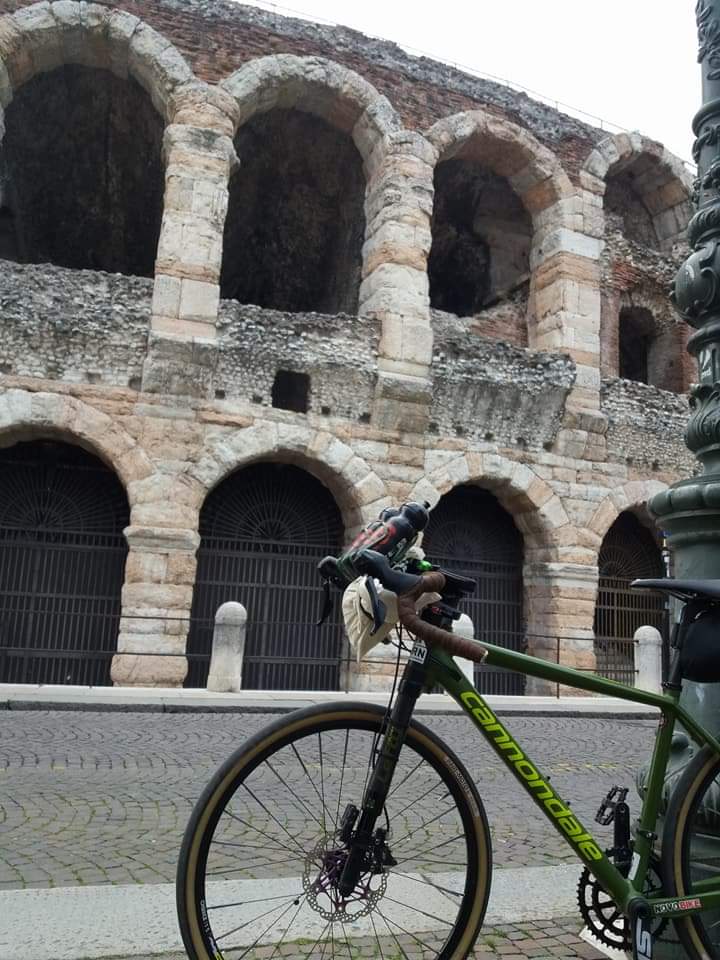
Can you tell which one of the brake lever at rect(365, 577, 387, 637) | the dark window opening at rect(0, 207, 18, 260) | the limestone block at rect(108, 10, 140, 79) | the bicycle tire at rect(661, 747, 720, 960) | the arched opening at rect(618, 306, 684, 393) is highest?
the limestone block at rect(108, 10, 140, 79)

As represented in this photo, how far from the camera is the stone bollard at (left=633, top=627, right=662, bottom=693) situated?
37.2 ft

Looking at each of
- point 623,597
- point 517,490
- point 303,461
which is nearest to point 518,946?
point 303,461

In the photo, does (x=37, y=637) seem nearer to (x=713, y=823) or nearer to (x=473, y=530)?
(x=473, y=530)

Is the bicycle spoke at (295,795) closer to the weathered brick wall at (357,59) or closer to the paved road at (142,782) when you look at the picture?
the paved road at (142,782)

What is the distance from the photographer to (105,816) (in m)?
3.93

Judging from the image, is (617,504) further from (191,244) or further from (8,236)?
(8,236)

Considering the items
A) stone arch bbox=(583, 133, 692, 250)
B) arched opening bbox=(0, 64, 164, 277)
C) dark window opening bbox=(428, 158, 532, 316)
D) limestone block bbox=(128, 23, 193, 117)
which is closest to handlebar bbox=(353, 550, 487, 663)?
limestone block bbox=(128, 23, 193, 117)

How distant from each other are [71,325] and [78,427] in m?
1.46

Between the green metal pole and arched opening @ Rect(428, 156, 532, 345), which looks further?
arched opening @ Rect(428, 156, 532, 345)

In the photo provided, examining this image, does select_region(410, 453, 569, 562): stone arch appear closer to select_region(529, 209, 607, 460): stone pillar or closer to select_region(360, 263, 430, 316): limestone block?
select_region(529, 209, 607, 460): stone pillar

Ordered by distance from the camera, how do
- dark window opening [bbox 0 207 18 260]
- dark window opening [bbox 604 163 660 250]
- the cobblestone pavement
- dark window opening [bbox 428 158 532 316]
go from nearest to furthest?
the cobblestone pavement → dark window opening [bbox 0 207 18 260] → dark window opening [bbox 428 158 532 316] → dark window opening [bbox 604 163 660 250]

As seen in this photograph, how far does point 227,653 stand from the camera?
9.68 meters

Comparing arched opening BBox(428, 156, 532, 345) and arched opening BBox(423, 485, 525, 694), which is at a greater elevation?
arched opening BBox(428, 156, 532, 345)

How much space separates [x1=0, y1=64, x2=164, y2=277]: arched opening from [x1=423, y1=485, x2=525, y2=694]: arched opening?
28.9ft
